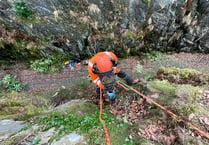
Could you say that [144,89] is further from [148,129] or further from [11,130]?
[11,130]

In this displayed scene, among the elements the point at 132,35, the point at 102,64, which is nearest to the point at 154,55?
the point at 132,35

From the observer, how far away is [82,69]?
6.80 m

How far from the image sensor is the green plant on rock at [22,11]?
5551 millimetres

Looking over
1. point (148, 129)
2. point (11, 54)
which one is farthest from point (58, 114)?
point (11, 54)

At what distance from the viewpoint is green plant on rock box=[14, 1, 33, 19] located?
5.55m

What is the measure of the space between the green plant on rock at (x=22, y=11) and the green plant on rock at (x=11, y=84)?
3.44 meters

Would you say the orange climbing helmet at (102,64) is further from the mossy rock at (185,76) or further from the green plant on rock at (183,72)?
the green plant on rock at (183,72)

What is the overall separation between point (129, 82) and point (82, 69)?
3304 millimetres

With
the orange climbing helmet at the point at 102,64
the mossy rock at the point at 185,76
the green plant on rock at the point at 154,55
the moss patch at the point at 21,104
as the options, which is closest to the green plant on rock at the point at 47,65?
the moss patch at the point at 21,104

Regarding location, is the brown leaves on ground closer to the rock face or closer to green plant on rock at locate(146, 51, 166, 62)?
green plant on rock at locate(146, 51, 166, 62)

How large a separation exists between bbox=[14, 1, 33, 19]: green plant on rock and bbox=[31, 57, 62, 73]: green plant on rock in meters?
2.42

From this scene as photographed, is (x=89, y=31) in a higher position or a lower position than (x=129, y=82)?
higher

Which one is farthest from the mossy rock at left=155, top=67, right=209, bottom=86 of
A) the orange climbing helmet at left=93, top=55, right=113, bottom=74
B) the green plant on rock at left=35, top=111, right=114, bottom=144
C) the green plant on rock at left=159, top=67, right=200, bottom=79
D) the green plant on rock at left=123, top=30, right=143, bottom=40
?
the green plant on rock at left=35, top=111, right=114, bottom=144

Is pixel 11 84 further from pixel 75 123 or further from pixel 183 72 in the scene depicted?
pixel 183 72
